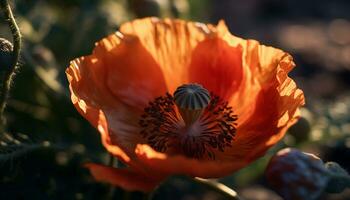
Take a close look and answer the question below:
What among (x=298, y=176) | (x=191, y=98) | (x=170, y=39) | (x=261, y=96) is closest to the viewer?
(x=298, y=176)

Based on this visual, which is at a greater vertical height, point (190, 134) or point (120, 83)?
point (120, 83)

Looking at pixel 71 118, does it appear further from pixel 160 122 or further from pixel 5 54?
pixel 5 54

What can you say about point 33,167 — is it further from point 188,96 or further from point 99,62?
point 188,96

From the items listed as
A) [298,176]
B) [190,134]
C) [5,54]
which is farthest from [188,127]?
[5,54]

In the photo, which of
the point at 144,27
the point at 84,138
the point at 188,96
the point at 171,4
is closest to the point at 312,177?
the point at 188,96

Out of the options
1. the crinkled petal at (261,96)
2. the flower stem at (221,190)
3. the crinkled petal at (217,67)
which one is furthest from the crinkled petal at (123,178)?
the crinkled petal at (217,67)

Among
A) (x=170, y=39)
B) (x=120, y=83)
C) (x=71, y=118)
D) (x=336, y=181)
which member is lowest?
(x=71, y=118)

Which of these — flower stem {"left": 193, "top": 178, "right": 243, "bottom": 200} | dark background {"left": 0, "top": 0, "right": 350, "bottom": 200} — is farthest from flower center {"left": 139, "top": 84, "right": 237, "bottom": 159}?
dark background {"left": 0, "top": 0, "right": 350, "bottom": 200}
